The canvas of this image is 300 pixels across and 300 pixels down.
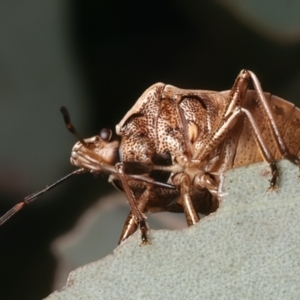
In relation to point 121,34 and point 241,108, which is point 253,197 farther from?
point 121,34

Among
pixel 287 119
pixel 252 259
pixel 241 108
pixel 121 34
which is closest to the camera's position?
pixel 252 259

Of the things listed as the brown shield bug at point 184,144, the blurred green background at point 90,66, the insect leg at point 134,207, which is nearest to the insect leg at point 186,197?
the brown shield bug at point 184,144

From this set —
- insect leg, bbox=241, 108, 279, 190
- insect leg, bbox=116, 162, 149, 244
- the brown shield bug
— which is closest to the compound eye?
the brown shield bug

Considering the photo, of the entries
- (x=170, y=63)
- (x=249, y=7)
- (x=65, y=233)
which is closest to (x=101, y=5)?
(x=170, y=63)

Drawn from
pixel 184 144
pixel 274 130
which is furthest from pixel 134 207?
pixel 274 130

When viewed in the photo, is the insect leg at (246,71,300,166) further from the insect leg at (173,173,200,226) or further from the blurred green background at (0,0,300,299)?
the blurred green background at (0,0,300,299)

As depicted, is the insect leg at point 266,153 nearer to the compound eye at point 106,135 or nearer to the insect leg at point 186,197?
the insect leg at point 186,197

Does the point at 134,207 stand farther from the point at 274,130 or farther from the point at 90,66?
the point at 90,66
